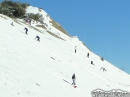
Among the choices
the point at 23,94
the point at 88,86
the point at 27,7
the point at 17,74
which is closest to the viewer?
the point at 23,94

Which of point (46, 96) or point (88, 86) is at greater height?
point (88, 86)

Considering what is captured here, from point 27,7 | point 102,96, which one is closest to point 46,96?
point 102,96

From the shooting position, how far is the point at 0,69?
27328mm

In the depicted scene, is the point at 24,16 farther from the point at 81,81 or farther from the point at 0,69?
the point at 0,69

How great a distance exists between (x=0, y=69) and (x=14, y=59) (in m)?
7.01

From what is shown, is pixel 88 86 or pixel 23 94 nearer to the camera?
pixel 23 94

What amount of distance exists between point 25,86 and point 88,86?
1625cm

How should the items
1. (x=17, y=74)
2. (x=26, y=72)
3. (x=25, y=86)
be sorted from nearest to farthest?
(x=25, y=86) → (x=17, y=74) → (x=26, y=72)

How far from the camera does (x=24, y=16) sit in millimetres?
98125

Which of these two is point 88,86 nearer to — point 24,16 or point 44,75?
point 44,75

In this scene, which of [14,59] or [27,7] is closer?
[14,59]

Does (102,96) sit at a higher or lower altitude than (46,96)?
higher

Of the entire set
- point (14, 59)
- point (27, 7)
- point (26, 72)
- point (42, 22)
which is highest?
point (27, 7)

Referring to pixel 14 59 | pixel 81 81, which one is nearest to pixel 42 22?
pixel 81 81
